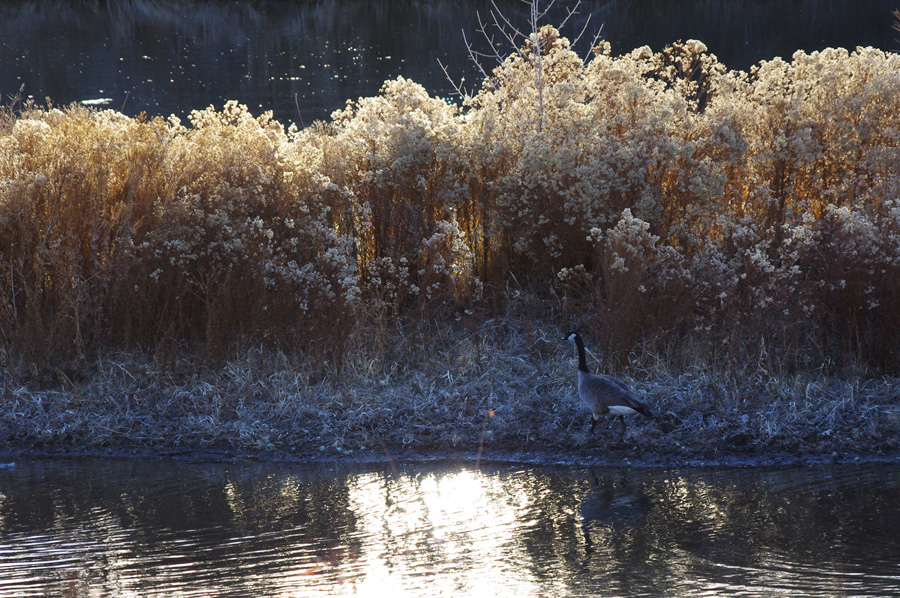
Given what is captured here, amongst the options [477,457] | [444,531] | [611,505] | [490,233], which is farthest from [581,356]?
[444,531]

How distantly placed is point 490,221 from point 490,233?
12cm

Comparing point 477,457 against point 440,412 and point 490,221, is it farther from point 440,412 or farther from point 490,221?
point 490,221

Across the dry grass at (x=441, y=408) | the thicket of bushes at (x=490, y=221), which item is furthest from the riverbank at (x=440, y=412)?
the thicket of bushes at (x=490, y=221)

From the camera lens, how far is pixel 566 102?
8.84m

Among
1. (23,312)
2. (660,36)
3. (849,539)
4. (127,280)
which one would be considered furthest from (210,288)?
(660,36)

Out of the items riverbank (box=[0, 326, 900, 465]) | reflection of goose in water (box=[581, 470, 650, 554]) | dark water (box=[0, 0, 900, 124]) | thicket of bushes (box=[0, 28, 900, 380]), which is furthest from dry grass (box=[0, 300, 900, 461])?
dark water (box=[0, 0, 900, 124])

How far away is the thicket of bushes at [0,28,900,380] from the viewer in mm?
7699

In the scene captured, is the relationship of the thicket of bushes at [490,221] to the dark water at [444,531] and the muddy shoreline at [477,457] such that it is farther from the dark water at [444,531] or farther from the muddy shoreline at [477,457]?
the dark water at [444,531]

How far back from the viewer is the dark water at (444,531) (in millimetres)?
4836

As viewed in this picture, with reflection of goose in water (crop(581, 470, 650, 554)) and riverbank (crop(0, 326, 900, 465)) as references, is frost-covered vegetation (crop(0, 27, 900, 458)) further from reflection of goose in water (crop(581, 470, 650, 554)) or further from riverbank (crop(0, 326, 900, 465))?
reflection of goose in water (crop(581, 470, 650, 554))

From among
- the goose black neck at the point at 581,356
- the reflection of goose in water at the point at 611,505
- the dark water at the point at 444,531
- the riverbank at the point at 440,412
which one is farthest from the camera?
the goose black neck at the point at 581,356

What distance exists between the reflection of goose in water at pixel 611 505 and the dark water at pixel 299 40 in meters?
17.4

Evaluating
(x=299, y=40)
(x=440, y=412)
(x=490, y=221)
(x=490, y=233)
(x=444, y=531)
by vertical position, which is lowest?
(x=444, y=531)

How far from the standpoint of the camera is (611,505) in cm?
602
